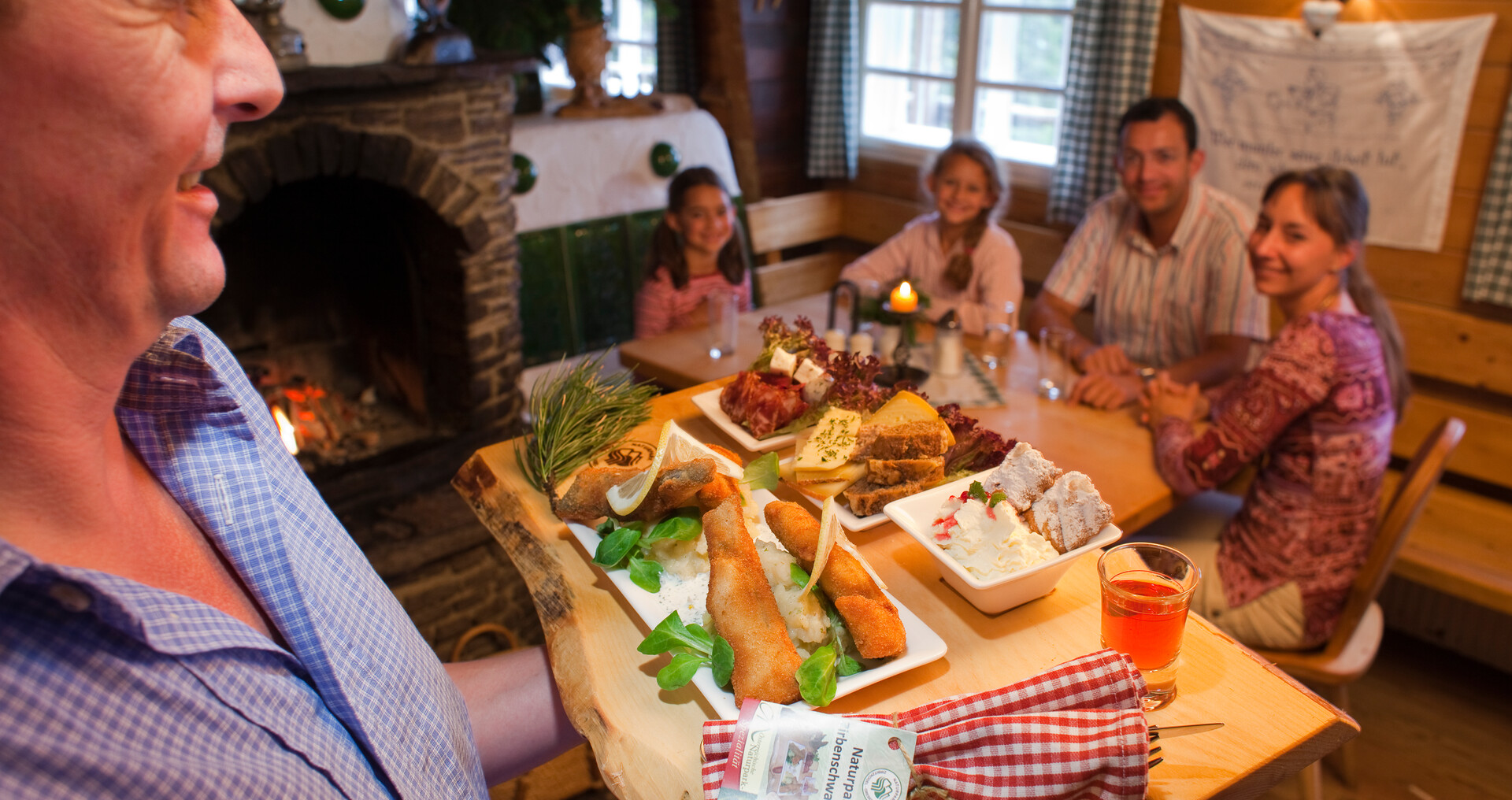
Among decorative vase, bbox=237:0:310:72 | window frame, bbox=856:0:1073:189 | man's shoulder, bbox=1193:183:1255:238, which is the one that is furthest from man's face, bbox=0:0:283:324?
window frame, bbox=856:0:1073:189

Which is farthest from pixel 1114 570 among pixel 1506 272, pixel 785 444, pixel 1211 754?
pixel 1506 272

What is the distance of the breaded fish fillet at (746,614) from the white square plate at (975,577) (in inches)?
8.6

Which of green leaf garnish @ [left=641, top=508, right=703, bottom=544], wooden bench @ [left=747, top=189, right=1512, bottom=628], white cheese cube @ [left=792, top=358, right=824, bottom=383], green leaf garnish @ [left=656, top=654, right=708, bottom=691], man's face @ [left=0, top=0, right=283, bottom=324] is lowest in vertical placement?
wooden bench @ [left=747, top=189, right=1512, bottom=628]

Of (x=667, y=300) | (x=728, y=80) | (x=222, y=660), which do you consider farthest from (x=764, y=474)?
(x=728, y=80)

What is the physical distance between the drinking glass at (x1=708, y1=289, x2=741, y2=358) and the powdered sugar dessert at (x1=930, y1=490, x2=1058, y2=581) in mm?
1515

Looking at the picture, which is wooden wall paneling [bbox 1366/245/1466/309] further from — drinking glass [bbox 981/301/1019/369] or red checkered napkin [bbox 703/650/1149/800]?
red checkered napkin [bbox 703/650/1149/800]

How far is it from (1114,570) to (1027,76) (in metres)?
3.79

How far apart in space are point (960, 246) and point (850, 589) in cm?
266

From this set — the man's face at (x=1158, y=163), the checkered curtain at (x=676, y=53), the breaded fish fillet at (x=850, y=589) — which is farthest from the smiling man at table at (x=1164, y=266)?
the checkered curtain at (x=676, y=53)

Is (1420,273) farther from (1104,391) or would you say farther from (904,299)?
(904,299)

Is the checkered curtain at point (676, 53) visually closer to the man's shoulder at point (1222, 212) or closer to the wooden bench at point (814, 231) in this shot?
the wooden bench at point (814, 231)

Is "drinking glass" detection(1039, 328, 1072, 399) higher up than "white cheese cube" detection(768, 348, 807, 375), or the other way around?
"white cheese cube" detection(768, 348, 807, 375)

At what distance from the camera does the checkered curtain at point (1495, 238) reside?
3043 millimetres

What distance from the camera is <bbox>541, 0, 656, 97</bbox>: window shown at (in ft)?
18.3
